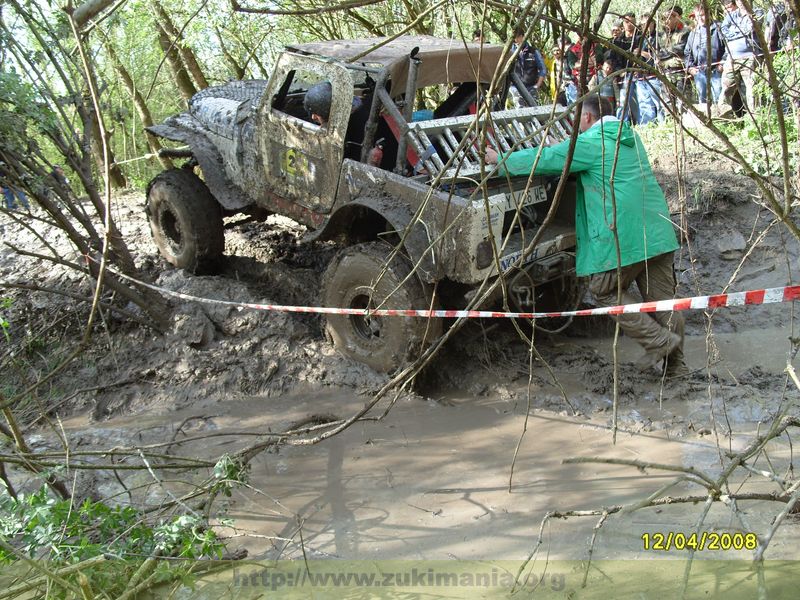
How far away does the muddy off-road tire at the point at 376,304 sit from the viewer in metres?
4.98

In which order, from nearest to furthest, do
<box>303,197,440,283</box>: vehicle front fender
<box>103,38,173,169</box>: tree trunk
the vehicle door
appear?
<box>303,197,440,283</box>: vehicle front fender, the vehicle door, <box>103,38,173,169</box>: tree trunk

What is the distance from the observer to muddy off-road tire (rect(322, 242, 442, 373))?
16.3 feet

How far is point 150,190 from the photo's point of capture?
674cm

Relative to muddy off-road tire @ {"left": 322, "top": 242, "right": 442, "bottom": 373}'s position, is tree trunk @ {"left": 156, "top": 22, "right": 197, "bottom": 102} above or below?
above

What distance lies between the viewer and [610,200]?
470 cm

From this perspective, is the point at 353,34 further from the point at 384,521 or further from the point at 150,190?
the point at 384,521

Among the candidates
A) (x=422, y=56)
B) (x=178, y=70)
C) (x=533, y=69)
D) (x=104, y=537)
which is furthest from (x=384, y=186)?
(x=178, y=70)

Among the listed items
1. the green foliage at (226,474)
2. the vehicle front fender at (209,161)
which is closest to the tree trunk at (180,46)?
the vehicle front fender at (209,161)

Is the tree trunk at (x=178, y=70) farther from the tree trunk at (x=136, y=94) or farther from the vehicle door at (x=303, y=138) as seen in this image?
the vehicle door at (x=303, y=138)

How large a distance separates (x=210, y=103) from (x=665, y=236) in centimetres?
435

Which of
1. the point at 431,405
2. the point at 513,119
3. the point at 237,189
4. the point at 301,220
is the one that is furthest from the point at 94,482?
the point at 513,119
